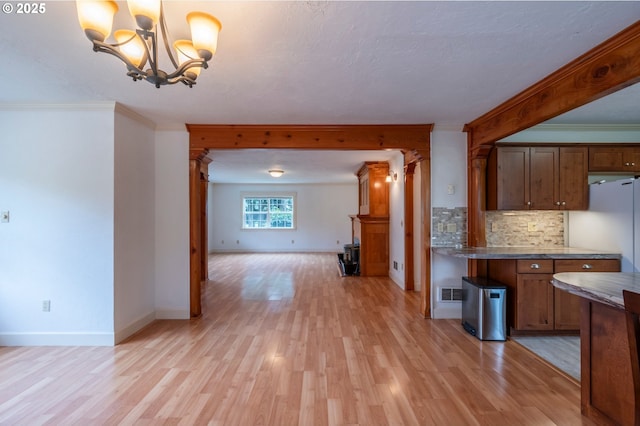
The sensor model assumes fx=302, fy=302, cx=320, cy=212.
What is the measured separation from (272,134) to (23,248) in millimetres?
2729

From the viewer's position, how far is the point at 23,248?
9.61ft

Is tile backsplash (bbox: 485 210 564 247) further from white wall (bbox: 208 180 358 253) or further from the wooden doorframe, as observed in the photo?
white wall (bbox: 208 180 358 253)

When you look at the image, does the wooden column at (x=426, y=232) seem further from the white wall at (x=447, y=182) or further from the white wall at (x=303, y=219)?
the white wall at (x=303, y=219)

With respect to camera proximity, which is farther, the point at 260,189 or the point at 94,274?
the point at 260,189

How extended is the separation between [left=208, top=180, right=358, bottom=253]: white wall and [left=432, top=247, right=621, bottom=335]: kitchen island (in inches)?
288

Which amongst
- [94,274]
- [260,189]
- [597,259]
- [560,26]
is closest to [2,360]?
[94,274]

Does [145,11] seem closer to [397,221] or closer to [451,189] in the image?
[451,189]

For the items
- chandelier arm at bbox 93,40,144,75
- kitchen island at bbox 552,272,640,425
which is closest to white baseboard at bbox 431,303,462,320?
kitchen island at bbox 552,272,640,425

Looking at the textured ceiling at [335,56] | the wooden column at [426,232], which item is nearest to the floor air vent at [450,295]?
the wooden column at [426,232]

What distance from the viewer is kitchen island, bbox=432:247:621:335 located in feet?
9.89

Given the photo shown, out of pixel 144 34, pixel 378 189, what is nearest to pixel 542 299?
pixel 378 189

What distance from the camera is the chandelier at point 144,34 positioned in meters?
1.36

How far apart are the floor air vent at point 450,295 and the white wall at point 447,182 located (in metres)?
0.05

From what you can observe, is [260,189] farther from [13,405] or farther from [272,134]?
[13,405]
